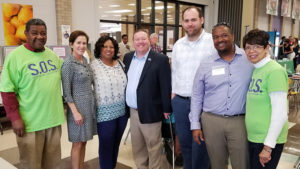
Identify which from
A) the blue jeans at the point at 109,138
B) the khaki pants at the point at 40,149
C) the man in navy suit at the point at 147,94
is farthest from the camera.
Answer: the blue jeans at the point at 109,138

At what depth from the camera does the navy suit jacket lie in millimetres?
2211

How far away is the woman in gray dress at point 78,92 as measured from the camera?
2.14m

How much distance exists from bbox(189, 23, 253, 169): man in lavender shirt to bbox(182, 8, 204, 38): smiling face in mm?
368

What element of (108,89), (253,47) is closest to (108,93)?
(108,89)

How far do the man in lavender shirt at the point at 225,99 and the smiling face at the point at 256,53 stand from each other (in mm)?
116

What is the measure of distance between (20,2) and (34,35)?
4026mm

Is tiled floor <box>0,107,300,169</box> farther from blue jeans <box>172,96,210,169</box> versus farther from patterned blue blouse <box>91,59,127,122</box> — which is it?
patterned blue blouse <box>91,59,127,122</box>

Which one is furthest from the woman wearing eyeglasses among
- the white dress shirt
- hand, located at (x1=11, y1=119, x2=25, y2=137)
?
hand, located at (x1=11, y1=119, x2=25, y2=137)

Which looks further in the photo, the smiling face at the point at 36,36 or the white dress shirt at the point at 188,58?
the white dress shirt at the point at 188,58

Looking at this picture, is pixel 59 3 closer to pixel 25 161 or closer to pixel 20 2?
pixel 20 2

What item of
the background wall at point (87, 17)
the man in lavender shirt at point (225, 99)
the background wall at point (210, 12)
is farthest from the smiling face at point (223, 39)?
the background wall at point (210, 12)

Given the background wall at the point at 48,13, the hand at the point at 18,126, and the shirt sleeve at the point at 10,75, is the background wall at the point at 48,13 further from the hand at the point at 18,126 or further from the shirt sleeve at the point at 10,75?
the hand at the point at 18,126

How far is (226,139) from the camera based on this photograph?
1.80 metres

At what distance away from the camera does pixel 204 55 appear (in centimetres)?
214
